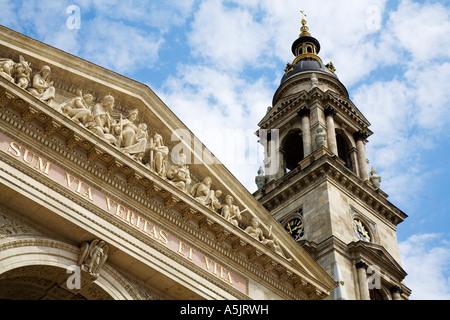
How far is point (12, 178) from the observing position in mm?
15578

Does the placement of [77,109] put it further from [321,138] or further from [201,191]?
[321,138]

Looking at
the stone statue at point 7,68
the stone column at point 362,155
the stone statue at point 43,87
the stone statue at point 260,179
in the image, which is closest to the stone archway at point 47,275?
the stone statue at point 43,87

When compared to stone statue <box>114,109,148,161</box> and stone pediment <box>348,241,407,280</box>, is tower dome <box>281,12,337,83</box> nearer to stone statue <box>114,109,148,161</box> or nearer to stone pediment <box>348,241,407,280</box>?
stone pediment <box>348,241,407,280</box>

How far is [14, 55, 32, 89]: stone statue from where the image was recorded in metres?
16.8

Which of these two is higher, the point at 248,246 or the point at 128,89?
the point at 128,89

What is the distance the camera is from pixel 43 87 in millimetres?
17375

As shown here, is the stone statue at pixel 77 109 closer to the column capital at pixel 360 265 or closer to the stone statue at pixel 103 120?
the stone statue at pixel 103 120

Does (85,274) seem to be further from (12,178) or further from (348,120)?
(348,120)

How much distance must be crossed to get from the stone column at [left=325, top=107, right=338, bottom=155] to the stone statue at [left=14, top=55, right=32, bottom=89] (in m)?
19.2

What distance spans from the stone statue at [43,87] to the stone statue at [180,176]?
411 cm

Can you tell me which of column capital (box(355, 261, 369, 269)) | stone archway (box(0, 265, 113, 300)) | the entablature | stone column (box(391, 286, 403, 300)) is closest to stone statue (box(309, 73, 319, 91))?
column capital (box(355, 261, 369, 269))

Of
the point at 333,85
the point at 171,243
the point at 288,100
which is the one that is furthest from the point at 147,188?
the point at 333,85

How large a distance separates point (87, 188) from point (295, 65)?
27137mm

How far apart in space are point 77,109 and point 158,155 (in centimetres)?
269
